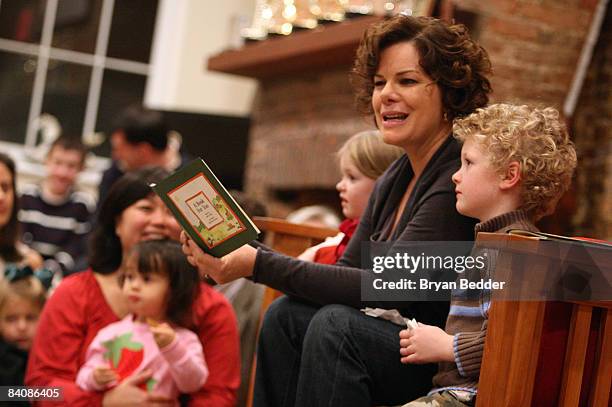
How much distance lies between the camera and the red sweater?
8.32ft

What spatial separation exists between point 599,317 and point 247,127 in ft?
14.5

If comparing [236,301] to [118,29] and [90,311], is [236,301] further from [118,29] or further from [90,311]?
[118,29]

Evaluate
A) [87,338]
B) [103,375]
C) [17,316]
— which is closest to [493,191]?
[103,375]

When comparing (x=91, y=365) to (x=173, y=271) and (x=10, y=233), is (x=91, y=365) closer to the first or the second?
(x=173, y=271)

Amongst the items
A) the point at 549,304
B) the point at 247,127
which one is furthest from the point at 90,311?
the point at 247,127

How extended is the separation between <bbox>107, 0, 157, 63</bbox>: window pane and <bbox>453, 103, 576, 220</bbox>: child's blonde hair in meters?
4.97

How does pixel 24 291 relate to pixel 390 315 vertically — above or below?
below

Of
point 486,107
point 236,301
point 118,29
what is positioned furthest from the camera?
point 118,29

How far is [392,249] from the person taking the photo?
1976 millimetres

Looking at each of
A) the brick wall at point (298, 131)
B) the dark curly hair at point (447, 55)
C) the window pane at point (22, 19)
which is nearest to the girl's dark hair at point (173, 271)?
the dark curly hair at point (447, 55)

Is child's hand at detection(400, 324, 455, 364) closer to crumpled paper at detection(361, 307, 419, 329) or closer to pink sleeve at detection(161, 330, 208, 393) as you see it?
crumpled paper at detection(361, 307, 419, 329)

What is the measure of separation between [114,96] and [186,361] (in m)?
4.41

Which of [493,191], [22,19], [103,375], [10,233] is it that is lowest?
[103,375]

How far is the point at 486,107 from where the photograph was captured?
2086mm
